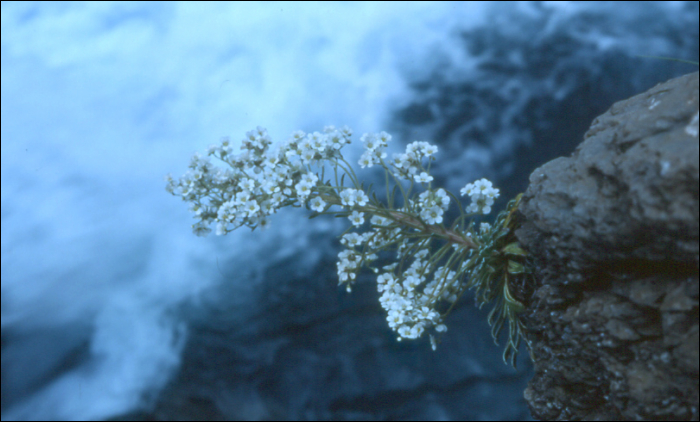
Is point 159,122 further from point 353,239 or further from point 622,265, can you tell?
A: point 622,265

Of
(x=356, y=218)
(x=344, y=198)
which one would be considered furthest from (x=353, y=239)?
(x=344, y=198)

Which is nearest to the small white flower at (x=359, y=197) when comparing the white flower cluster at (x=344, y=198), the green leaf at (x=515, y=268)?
the white flower cluster at (x=344, y=198)

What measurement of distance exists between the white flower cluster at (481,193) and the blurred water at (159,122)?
158cm

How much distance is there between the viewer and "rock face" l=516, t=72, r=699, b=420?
1.21m

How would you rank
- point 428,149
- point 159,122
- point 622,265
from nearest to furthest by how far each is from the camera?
point 622,265 < point 428,149 < point 159,122

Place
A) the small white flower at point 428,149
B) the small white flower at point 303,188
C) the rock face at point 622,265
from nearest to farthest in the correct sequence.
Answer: the rock face at point 622,265 < the small white flower at point 303,188 < the small white flower at point 428,149

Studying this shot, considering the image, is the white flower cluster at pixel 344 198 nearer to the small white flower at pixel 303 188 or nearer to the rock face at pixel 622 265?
the small white flower at pixel 303 188

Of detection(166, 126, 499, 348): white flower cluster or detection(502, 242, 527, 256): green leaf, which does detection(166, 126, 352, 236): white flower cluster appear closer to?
detection(166, 126, 499, 348): white flower cluster

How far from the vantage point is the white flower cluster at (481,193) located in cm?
177

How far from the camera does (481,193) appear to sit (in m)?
1.78

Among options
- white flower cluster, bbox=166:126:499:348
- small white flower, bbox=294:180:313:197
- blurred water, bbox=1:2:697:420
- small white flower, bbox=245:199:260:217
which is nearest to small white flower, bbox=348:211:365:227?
white flower cluster, bbox=166:126:499:348

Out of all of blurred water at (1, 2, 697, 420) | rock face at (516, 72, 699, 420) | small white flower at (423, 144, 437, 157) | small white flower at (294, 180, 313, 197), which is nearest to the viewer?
rock face at (516, 72, 699, 420)

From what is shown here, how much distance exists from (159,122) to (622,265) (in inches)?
139

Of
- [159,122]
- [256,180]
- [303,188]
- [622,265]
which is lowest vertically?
[622,265]
